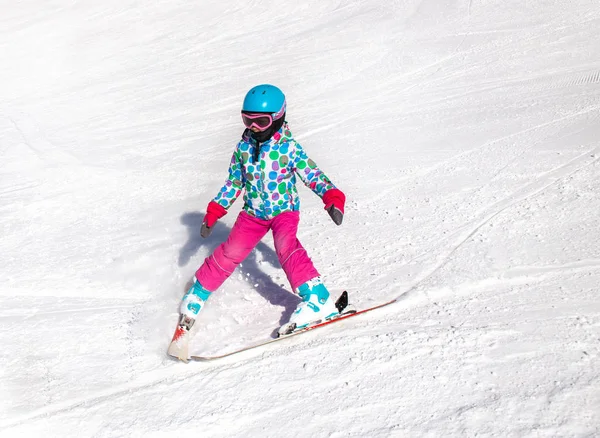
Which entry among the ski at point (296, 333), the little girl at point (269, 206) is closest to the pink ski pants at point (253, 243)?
the little girl at point (269, 206)

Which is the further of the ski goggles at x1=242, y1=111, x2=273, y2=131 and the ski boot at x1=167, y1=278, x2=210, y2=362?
→ the ski boot at x1=167, y1=278, x2=210, y2=362

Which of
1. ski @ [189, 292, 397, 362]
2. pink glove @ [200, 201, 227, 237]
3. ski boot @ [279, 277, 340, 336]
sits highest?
pink glove @ [200, 201, 227, 237]

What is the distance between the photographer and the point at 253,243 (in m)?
4.04

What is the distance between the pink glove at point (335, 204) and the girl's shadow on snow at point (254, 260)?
2.59ft

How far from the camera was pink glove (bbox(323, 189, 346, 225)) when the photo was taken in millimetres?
3680

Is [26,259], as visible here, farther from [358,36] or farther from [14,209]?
[358,36]

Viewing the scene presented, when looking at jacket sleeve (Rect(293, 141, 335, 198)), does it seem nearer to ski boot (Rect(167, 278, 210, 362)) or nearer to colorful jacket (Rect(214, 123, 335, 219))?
colorful jacket (Rect(214, 123, 335, 219))

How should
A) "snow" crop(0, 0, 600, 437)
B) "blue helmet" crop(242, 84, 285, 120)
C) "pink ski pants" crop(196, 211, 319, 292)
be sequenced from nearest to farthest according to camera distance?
"snow" crop(0, 0, 600, 437) < "blue helmet" crop(242, 84, 285, 120) < "pink ski pants" crop(196, 211, 319, 292)

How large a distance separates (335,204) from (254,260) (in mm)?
1280

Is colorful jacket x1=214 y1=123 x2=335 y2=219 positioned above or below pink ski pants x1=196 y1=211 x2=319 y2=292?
above

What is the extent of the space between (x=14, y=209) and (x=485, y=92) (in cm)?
542

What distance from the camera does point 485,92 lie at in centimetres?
784

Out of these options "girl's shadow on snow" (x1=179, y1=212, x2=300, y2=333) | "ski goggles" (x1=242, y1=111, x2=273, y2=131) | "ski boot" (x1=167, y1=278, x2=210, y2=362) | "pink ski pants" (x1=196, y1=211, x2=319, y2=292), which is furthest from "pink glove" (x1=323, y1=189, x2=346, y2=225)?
"ski boot" (x1=167, y1=278, x2=210, y2=362)

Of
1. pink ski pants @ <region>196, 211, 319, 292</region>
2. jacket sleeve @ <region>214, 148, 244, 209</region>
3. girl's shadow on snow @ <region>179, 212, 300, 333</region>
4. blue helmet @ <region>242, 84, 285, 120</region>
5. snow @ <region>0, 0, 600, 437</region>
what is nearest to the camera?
snow @ <region>0, 0, 600, 437</region>
